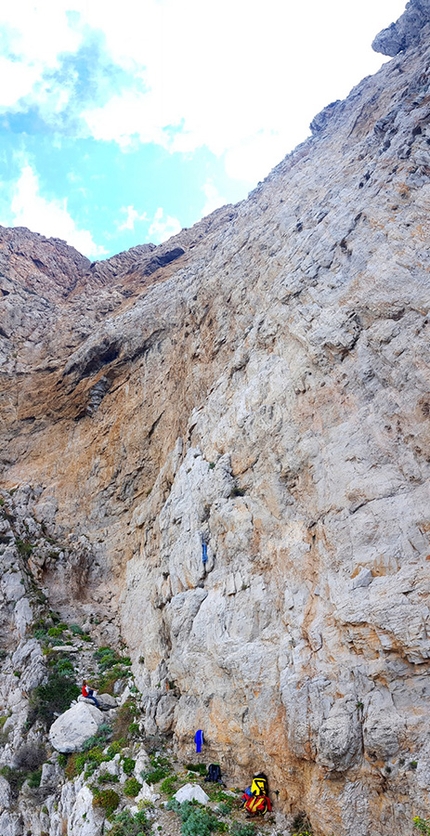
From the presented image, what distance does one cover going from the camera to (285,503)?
14.1 metres

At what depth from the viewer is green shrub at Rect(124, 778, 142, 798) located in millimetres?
11773

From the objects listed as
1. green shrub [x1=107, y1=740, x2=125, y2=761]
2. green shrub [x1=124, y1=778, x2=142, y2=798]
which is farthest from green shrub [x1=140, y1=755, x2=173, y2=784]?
green shrub [x1=107, y1=740, x2=125, y2=761]

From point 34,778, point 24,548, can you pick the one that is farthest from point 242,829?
point 24,548

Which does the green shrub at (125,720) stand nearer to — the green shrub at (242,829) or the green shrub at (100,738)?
the green shrub at (100,738)

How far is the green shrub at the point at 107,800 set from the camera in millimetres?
11305

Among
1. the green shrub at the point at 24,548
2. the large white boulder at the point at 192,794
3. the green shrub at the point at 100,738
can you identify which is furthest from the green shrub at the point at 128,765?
the green shrub at the point at 24,548

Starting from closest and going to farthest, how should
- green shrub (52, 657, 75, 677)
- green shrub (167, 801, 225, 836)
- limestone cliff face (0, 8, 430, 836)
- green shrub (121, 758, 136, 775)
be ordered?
green shrub (167, 801, 225, 836) < limestone cliff face (0, 8, 430, 836) < green shrub (121, 758, 136, 775) < green shrub (52, 657, 75, 677)

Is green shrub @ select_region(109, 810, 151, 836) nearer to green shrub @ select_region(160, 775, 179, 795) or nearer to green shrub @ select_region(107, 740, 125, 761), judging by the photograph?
green shrub @ select_region(160, 775, 179, 795)

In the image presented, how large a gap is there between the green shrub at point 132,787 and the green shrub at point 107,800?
0.91ft

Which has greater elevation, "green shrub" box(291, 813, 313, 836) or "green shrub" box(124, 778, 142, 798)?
"green shrub" box(124, 778, 142, 798)

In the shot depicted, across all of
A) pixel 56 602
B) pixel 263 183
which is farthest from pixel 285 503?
pixel 263 183

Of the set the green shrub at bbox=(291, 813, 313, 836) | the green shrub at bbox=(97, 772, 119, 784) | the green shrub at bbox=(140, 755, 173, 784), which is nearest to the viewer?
the green shrub at bbox=(291, 813, 313, 836)

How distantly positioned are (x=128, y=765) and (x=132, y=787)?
2.59ft

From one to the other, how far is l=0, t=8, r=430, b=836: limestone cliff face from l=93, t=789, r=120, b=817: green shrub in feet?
7.73
